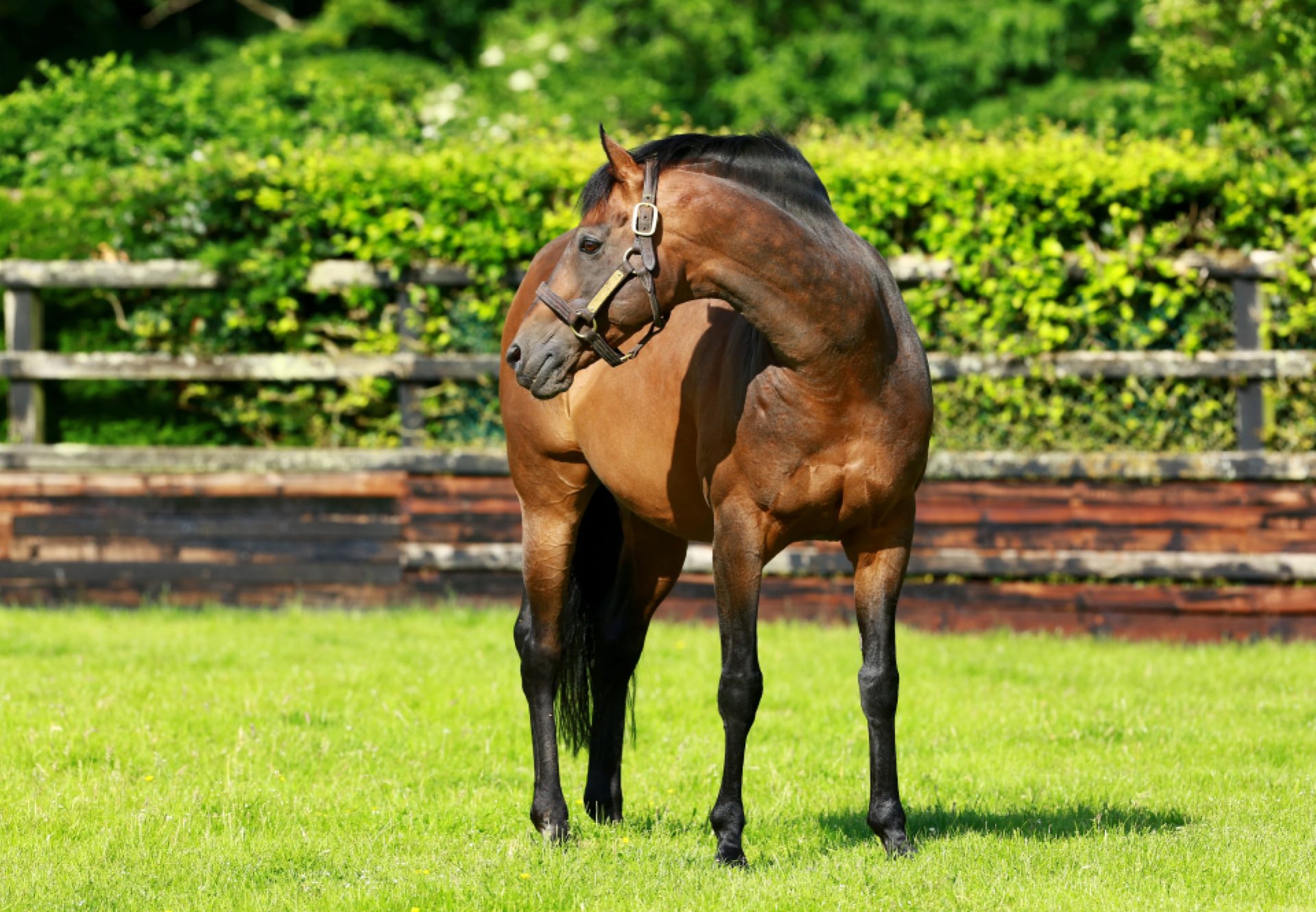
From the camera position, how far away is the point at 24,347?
10.3 metres

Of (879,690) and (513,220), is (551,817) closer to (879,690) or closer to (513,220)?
(879,690)

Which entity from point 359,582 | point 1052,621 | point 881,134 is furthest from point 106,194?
point 1052,621

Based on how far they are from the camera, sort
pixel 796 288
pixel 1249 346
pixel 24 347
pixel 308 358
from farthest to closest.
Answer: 1. pixel 24 347
2. pixel 308 358
3. pixel 1249 346
4. pixel 796 288

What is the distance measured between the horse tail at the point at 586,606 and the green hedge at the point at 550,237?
3929 millimetres

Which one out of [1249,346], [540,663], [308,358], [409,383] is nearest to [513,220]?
[409,383]

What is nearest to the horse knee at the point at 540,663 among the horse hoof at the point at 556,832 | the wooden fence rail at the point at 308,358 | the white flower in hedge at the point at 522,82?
the horse hoof at the point at 556,832

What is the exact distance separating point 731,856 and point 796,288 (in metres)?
1.69

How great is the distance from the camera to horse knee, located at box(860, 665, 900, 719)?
4.91 metres

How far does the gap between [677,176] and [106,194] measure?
22.6 ft

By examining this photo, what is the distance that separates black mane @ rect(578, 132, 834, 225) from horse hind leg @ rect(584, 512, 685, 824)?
5.25 ft

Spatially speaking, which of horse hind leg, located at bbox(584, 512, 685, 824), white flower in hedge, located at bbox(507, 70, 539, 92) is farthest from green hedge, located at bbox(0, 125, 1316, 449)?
white flower in hedge, located at bbox(507, 70, 539, 92)

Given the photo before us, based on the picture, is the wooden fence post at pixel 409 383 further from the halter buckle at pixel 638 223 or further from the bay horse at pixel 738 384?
the halter buckle at pixel 638 223

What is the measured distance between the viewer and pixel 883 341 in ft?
15.5

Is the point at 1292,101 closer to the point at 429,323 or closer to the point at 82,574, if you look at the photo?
the point at 429,323
